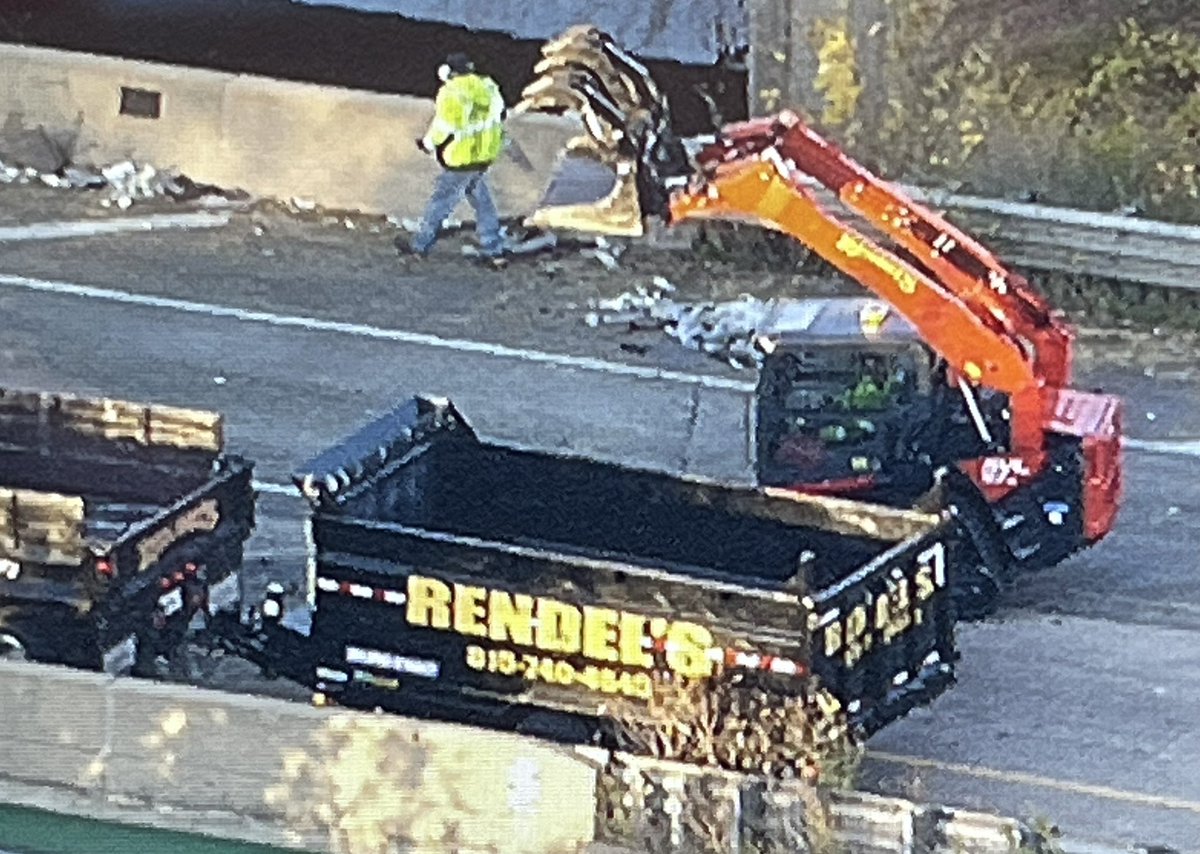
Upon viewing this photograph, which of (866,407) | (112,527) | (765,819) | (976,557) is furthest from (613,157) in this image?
(765,819)

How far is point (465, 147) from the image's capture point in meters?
19.3

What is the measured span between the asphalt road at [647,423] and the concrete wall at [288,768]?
6.35ft

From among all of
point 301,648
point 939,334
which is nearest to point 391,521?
point 301,648

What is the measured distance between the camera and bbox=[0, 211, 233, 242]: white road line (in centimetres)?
2039

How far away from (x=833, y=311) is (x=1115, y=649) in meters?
2.29

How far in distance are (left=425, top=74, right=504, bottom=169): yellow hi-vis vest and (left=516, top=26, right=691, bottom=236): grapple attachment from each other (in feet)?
2.80

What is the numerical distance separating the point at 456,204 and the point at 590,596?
24.5 feet

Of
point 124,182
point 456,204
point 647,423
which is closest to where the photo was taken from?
point 647,423

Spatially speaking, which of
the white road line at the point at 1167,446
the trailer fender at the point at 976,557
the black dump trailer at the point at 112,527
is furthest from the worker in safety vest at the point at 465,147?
the trailer fender at the point at 976,557

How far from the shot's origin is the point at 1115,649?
567 inches

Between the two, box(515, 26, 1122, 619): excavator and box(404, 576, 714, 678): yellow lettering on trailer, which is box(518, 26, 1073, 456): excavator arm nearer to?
box(515, 26, 1122, 619): excavator

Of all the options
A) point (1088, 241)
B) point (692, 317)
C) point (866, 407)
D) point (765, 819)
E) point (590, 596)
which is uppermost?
point (1088, 241)

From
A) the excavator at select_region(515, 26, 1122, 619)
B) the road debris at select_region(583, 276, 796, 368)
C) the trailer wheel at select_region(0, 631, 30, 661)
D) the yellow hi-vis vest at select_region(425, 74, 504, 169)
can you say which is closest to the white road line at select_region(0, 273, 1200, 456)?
the road debris at select_region(583, 276, 796, 368)

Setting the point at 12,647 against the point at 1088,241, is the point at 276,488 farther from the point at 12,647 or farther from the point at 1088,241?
the point at 1088,241
